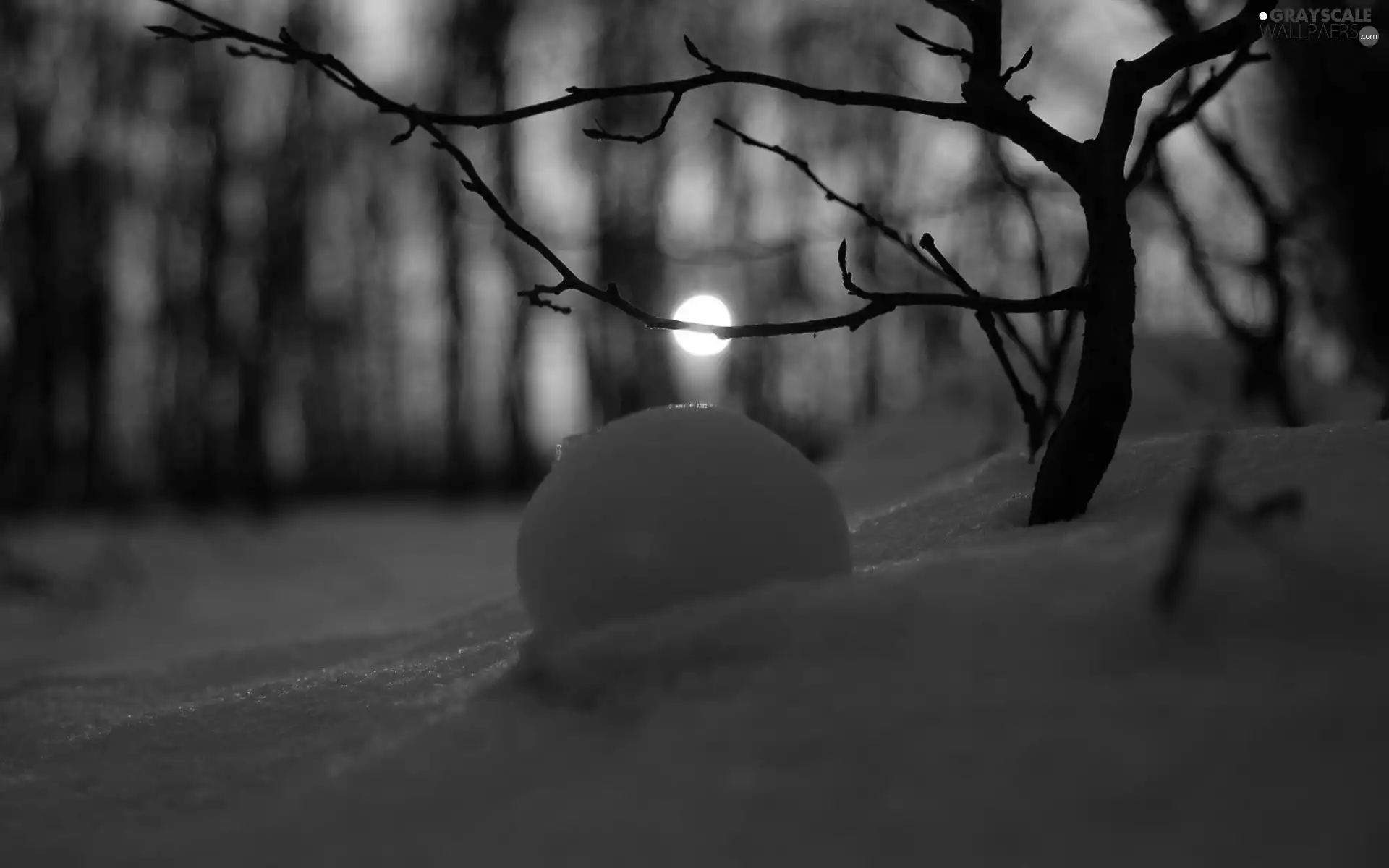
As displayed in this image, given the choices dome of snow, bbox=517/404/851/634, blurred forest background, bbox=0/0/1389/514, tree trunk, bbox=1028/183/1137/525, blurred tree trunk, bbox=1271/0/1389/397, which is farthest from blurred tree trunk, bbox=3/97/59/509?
tree trunk, bbox=1028/183/1137/525

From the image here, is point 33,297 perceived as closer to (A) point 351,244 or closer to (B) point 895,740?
(A) point 351,244

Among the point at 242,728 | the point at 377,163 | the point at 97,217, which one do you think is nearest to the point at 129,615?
the point at 242,728

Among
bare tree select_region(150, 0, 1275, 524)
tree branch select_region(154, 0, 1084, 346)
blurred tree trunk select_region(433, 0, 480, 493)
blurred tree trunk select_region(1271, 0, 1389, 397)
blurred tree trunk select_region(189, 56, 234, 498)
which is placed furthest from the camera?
blurred tree trunk select_region(433, 0, 480, 493)

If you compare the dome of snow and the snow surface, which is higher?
the dome of snow

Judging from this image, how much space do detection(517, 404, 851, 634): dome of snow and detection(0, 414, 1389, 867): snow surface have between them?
0.12 m

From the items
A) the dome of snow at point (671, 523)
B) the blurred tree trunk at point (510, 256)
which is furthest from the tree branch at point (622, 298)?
the blurred tree trunk at point (510, 256)

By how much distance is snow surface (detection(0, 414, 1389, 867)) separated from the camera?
2.88 feet

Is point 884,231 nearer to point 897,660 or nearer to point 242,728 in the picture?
point 897,660

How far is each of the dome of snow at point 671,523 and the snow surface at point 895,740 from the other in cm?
12

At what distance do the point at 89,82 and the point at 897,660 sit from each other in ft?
56.4

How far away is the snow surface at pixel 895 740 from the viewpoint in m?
0.88

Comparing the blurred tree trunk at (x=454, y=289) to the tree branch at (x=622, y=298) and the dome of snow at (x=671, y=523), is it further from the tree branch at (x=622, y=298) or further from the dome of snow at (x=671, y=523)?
the dome of snow at (x=671, y=523)

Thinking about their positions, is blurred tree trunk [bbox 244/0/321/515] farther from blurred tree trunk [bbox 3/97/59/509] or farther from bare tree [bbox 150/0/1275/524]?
bare tree [bbox 150/0/1275/524]

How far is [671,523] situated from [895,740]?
0.54m
